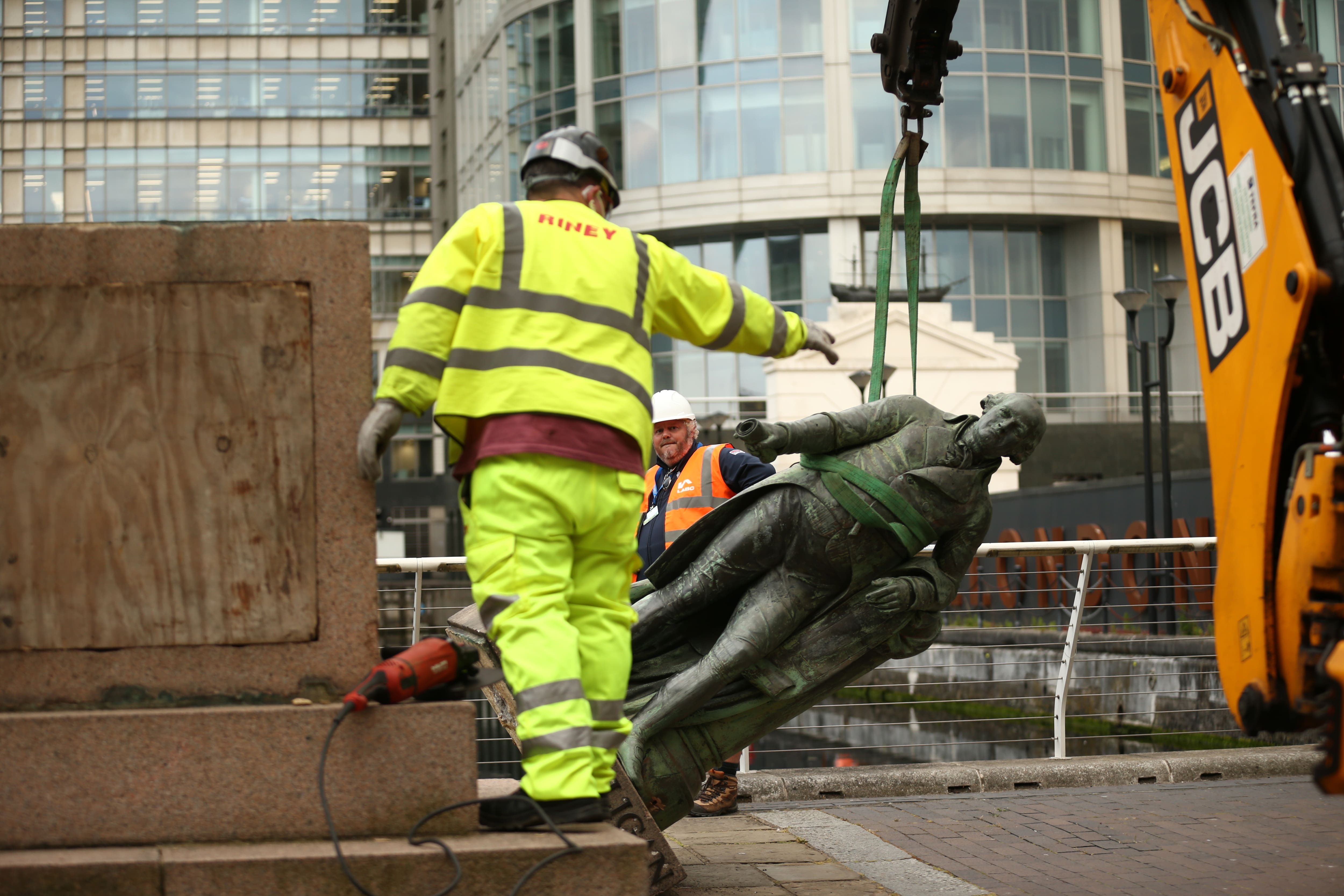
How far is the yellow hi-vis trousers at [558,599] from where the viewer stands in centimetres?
359

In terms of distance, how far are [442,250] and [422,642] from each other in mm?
1073

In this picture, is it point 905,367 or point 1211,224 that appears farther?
point 905,367

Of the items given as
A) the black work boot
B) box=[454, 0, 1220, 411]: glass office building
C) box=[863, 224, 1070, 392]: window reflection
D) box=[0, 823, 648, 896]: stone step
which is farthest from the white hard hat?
box=[863, 224, 1070, 392]: window reflection

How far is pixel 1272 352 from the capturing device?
3844 millimetres

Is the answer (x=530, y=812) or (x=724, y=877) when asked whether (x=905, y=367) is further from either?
(x=530, y=812)

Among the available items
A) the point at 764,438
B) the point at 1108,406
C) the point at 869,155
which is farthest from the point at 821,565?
the point at 1108,406

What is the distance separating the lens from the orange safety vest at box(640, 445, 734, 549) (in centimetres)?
673

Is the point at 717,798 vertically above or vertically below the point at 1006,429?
below

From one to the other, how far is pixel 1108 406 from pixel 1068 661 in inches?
1275

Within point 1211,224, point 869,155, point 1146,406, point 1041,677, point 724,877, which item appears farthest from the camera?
point 869,155

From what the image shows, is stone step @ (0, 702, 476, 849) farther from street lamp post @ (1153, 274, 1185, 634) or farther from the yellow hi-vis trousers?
street lamp post @ (1153, 274, 1185, 634)

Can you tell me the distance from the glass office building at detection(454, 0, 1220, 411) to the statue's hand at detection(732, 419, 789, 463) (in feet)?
109

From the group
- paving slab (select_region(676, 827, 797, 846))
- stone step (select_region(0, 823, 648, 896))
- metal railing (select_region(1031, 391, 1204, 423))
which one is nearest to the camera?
stone step (select_region(0, 823, 648, 896))

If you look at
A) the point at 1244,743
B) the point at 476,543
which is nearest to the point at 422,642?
the point at 476,543
